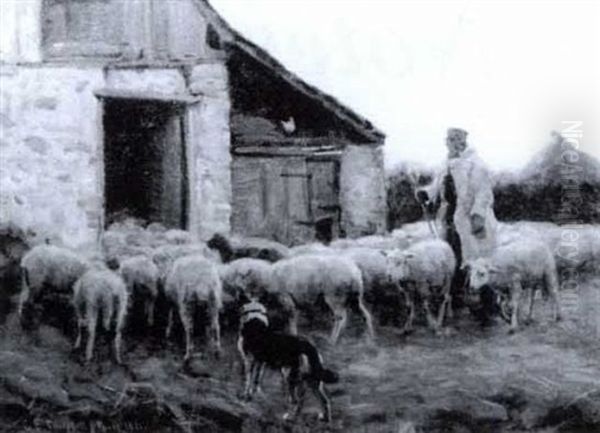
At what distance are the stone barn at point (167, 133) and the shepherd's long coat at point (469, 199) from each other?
0.54ft

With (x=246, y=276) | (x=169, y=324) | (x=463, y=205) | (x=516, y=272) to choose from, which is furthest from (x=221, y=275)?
(x=516, y=272)

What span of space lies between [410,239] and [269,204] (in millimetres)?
377

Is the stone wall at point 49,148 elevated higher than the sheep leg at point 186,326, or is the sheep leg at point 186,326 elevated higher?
the stone wall at point 49,148

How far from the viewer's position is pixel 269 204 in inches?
122

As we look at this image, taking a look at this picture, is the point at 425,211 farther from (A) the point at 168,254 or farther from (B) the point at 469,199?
(A) the point at 168,254

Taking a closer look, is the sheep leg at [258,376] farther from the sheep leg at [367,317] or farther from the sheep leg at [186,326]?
the sheep leg at [367,317]

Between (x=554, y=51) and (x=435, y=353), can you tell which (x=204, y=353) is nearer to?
(x=435, y=353)

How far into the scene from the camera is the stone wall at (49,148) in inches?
119

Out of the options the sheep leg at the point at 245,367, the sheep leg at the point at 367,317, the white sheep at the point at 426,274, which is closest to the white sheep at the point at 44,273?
the sheep leg at the point at 245,367

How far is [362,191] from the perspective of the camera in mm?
3109

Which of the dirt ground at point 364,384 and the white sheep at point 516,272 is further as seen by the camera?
the white sheep at point 516,272

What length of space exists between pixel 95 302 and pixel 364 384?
0.71 metres

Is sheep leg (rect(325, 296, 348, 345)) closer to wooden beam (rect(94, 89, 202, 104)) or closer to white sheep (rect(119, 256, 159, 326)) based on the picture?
white sheep (rect(119, 256, 159, 326))

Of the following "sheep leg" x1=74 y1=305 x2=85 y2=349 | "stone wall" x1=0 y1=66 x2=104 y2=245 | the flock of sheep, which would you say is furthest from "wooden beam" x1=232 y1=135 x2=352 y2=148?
"sheep leg" x1=74 y1=305 x2=85 y2=349
